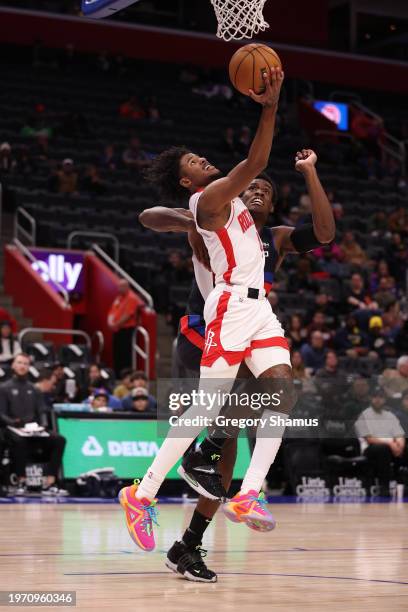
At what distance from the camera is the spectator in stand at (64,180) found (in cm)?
2100

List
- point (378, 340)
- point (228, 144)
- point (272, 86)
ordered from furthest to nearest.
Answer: point (228, 144) < point (378, 340) < point (272, 86)

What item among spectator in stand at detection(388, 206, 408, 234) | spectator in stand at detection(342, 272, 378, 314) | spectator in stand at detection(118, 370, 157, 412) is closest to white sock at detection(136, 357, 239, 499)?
spectator in stand at detection(118, 370, 157, 412)

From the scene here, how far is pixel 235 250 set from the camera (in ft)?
19.3

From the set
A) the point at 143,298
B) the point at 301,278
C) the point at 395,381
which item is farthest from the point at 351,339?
the point at 143,298

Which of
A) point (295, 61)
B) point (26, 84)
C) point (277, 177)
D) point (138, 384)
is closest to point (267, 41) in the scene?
point (295, 61)

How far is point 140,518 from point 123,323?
1216cm

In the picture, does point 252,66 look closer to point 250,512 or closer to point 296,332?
point 250,512

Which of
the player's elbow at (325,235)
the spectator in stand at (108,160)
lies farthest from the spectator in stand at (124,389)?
the player's elbow at (325,235)

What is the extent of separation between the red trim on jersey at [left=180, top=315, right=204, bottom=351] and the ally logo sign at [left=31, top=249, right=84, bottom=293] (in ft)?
42.2

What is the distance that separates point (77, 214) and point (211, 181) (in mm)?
14609

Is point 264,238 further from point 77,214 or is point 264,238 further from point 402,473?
point 77,214

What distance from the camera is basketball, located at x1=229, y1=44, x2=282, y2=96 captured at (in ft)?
18.0

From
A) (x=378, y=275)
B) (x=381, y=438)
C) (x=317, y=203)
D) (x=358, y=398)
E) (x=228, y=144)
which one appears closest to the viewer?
(x=317, y=203)

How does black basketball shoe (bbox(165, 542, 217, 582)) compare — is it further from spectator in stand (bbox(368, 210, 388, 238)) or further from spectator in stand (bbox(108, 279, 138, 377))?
spectator in stand (bbox(368, 210, 388, 238))
